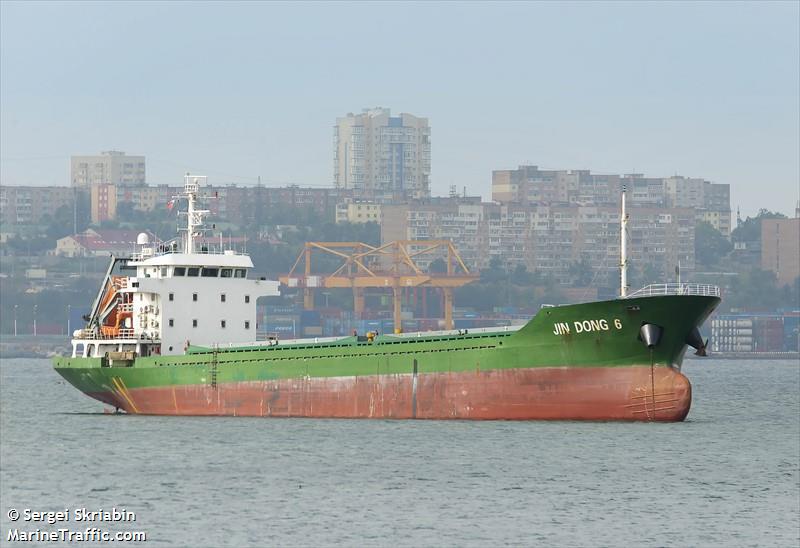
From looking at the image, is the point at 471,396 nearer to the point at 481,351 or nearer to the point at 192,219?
the point at 481,351

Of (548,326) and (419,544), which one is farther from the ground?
(548,326)

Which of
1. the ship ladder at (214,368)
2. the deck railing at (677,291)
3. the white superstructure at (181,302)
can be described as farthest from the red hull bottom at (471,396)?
the white superstructure at (181,302)

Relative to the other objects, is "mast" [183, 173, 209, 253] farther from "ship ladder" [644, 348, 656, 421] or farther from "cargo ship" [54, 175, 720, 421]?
"ship ladder" [644, 348, 656, 421]

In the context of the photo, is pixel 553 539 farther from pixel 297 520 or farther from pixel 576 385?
pixel 576 385

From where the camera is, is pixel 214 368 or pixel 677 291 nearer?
pixel 677 291

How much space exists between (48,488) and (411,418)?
51.8 feet

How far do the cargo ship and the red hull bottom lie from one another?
0.04 meters

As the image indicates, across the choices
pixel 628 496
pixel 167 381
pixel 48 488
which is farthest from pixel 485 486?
pixel 167 381

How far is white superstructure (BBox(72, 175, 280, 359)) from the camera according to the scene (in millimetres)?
59094

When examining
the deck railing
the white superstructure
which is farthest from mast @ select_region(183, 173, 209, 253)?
the deck railing

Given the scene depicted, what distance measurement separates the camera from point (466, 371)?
50.9 meters

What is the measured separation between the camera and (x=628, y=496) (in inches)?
1491

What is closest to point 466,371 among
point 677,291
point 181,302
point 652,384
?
point 652,384

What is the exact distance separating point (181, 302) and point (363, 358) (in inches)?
367
